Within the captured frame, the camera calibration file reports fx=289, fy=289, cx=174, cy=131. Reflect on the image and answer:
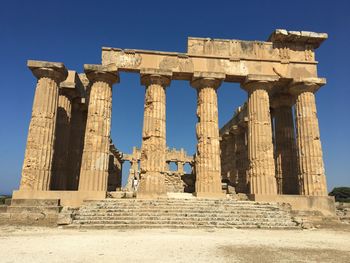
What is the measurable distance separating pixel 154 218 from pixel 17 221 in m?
6.43


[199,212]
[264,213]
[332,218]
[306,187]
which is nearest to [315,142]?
[306,187]

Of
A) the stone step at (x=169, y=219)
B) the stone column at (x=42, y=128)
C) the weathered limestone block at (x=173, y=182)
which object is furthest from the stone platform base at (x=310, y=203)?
the weathered limestone block at (x=173, y=182)

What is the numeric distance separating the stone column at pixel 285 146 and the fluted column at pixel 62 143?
1518 centimetres

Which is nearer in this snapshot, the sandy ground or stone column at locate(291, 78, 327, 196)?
the sandy ground

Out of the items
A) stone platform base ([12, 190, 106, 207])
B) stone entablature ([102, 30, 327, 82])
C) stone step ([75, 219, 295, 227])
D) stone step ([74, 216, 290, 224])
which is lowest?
stone step ([75, 219, 295, 227])

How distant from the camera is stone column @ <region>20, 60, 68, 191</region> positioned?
53.7 feet

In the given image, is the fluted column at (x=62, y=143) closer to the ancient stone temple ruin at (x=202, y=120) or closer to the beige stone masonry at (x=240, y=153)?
the ancient stone temple ruin at (x=202, y=120)

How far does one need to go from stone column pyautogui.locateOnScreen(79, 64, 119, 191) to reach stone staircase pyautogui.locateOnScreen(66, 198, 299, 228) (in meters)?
2.09

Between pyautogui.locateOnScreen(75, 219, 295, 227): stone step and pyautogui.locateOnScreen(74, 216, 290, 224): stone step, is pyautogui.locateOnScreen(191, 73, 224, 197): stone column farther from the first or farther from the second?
pyautogui.locateOnScreen(75, 219, 295, 227): stone step

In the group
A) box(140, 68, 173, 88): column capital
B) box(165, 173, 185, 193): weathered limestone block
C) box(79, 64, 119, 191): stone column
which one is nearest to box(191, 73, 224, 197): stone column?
box(140, 68, 173, 88): column capital

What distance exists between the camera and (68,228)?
1149 centimetres

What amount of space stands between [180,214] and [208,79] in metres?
9.24

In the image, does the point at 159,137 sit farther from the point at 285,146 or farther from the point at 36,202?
the point at 285,146

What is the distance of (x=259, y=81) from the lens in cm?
1884
